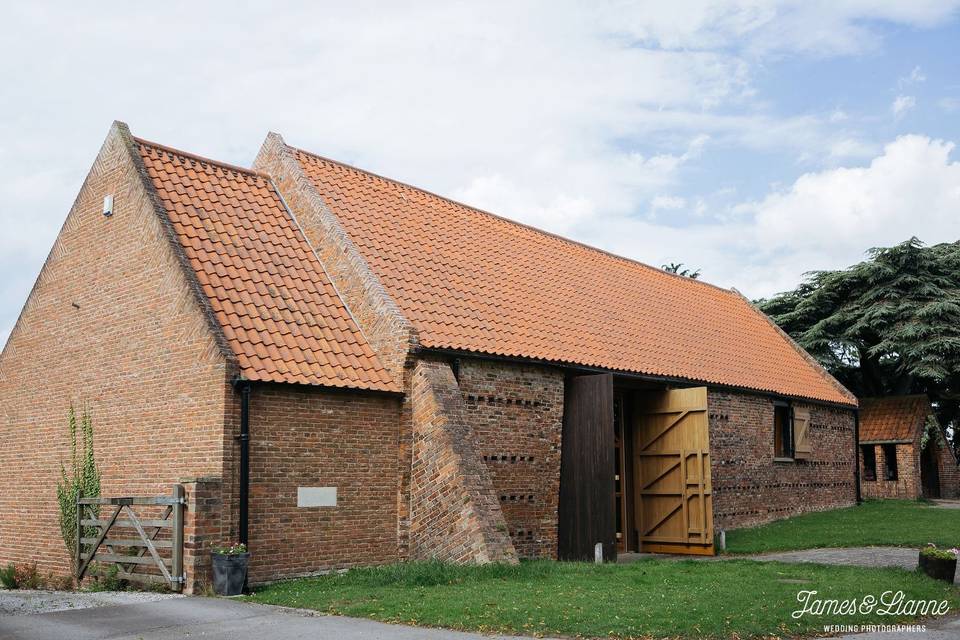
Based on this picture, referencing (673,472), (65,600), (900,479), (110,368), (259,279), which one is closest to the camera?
(65,600)

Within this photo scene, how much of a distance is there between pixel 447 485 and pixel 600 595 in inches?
138

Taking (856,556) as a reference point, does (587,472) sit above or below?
above

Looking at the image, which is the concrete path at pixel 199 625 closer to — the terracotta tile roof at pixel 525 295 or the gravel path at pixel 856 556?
the terracotta tile roof at pixel 525 295

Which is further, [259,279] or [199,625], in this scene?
[259,279]

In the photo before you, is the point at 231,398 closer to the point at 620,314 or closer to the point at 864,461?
the point at 620,314

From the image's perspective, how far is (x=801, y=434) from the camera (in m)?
23.9

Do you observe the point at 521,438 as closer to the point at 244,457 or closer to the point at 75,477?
the point at 244,457

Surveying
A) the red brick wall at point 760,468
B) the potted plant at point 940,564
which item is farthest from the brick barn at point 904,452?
the potted plant at point 940,564

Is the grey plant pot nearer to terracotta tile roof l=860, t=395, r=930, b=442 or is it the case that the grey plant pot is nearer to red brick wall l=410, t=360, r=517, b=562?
red brick wall l=410, t=360, r=517, b=562

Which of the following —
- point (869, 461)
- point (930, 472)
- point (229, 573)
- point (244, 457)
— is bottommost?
point (229, 573)

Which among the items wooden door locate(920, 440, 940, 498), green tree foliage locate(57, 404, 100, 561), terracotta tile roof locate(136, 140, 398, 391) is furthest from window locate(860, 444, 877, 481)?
green tree foliage locate(57, 404, 100, 561)

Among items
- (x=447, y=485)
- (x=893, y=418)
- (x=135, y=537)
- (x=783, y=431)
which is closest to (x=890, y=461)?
(x=893, y=418)

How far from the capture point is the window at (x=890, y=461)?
3138 centimetres

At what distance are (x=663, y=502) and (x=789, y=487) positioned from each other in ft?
20.8
